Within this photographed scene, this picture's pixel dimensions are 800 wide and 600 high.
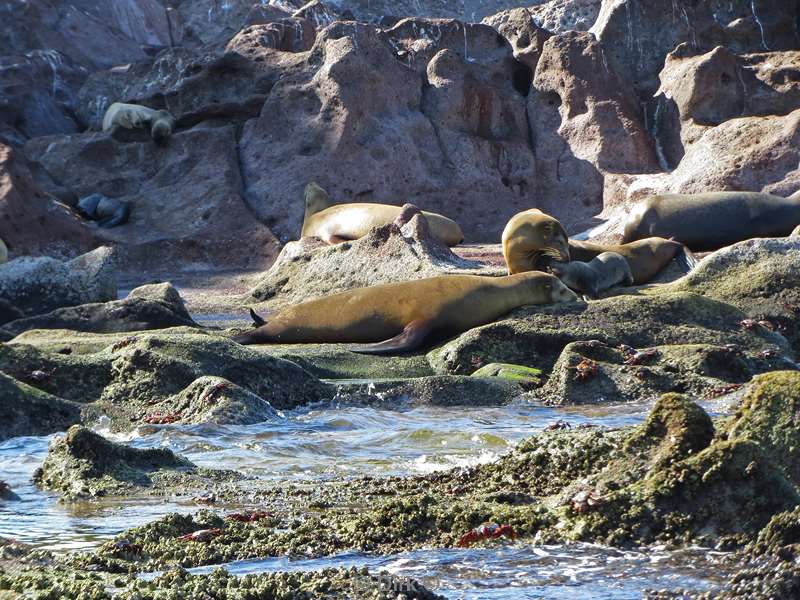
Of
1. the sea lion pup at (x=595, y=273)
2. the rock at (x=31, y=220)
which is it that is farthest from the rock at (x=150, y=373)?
the rock at (x=31, y=220)

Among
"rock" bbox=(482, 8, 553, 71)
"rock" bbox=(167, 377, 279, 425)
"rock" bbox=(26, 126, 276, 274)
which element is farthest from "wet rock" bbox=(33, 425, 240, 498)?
"rock" bbox=(482, 8, 553, 71)

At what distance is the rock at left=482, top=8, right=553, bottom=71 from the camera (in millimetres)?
24141

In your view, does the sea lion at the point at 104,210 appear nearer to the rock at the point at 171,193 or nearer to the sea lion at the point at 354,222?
the rock at the point at 171,193

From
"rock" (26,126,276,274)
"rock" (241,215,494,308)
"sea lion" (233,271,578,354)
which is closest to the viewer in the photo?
"sea lion" (233,271,578,354)

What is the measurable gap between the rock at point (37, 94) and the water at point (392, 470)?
57.6ft

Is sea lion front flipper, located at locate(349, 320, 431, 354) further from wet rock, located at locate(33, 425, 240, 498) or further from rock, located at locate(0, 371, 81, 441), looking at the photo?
wet rock, located at locate(33, 425, 240, 498)

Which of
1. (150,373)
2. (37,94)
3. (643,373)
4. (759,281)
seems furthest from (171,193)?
(643,373)

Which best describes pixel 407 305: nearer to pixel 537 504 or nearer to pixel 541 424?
pixel 541 424

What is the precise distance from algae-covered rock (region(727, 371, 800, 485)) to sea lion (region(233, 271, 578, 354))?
527cm

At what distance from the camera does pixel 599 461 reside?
4.78 meters

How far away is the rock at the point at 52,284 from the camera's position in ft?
40.7

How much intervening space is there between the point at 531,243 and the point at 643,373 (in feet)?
14.0

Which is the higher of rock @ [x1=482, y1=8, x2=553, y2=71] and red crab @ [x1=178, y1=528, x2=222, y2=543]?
rock @ [x1=482, y1=8, x2=553, y2=71]

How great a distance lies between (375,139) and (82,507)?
1642 cm
